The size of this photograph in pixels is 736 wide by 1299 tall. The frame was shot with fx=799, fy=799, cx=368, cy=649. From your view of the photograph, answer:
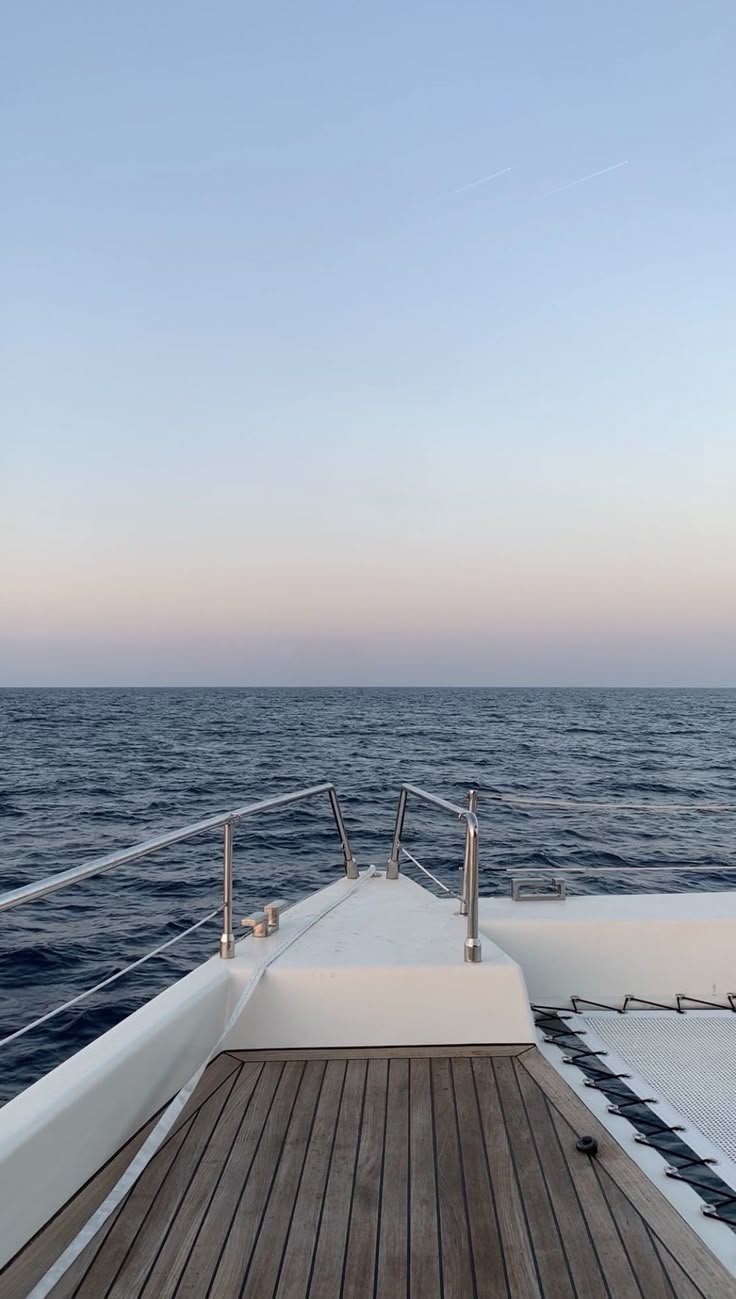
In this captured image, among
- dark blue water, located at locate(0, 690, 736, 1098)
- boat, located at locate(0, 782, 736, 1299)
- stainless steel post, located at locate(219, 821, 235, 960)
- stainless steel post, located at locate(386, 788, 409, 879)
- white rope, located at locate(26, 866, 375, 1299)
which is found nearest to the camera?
A: white rope, located at locate(26, 866, 375, 1299)

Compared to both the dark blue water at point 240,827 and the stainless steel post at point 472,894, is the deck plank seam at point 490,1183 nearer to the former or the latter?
the stainless steel post at point 472,894

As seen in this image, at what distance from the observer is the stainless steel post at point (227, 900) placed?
113 inches

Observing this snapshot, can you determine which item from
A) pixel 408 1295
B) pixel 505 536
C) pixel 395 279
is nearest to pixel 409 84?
pixel 395 279

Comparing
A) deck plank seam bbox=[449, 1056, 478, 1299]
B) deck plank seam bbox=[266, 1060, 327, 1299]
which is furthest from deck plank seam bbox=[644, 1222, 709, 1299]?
deck plank seam bbox=[266, 1060, 327, 1299]

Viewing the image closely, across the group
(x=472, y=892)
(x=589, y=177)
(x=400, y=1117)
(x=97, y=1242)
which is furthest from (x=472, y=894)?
(x=589, y=177)

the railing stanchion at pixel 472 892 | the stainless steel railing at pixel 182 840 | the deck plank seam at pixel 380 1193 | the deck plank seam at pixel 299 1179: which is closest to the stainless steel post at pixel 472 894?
the railing stanchion at pixel 472 892

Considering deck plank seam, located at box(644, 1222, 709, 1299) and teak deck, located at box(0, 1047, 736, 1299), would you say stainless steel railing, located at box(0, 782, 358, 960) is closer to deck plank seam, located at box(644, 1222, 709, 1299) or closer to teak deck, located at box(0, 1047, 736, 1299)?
teak deck, located at box(0, 1047, 736, 1299)

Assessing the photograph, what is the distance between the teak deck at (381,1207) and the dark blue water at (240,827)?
1449mm

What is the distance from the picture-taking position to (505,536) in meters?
20.5

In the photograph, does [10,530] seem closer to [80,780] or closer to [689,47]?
[80,780]

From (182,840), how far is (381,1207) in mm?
1197

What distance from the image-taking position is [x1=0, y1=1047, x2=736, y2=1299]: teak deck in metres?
1.69

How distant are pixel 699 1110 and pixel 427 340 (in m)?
12.9

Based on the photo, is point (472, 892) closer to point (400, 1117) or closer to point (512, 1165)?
point (400, 1117)
